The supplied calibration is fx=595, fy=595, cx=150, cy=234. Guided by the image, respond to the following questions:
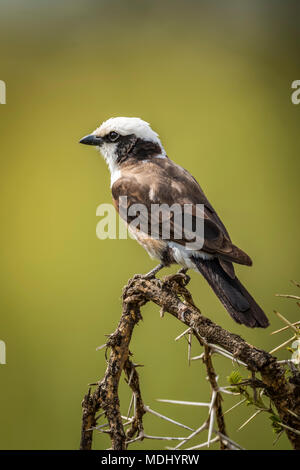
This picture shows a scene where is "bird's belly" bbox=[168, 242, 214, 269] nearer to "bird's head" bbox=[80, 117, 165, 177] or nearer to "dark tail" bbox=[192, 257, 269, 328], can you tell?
"dark tail" bbox=[192, 257, 269, 328]

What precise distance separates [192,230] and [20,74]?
13.2 ft

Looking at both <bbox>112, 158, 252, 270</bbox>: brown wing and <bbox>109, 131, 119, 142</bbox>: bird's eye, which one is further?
<bbox>109, 131, 119, 142</bbox>: bird's eye

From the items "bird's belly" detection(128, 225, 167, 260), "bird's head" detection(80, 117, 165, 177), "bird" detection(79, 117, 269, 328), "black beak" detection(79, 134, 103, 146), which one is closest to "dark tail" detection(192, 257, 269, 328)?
"bird" detection(79, 117, 269, 328)

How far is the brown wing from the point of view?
2.67 metres

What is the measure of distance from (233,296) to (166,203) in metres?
0.72

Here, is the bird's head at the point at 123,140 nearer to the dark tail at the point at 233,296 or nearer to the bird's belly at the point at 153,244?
the bird's belly at the point at 153,244

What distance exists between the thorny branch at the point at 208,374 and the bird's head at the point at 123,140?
137cm

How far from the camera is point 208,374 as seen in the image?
194cm

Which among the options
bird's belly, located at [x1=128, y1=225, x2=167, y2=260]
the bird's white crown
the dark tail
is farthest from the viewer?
the bird's white crown

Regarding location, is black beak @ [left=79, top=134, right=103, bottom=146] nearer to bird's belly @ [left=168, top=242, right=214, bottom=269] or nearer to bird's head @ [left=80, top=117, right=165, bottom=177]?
bird's head @ [left=80, top=117, right=165, bottom=177]

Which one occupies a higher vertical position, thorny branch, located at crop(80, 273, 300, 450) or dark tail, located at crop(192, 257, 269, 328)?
dark tail, located at crop(192, 257, 269, 328)

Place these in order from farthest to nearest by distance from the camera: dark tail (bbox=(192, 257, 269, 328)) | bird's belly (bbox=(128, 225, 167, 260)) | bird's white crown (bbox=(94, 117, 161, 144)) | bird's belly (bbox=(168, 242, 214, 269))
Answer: bird's white crown (bbox=(94, 117, 161, 144)) → bird's belly (bbox=(128, 225, 167, 260)) → bird's belly (bbox=(168, 242, 214, 269)) → dark tail (bbox=(192, 257, 269, 328))

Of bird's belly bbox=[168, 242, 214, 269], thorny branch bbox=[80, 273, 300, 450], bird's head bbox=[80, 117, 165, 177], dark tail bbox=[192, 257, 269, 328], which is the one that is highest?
bird's head bbox=[80, 117, 165, 177]

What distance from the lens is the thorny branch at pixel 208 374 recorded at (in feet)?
5.71
